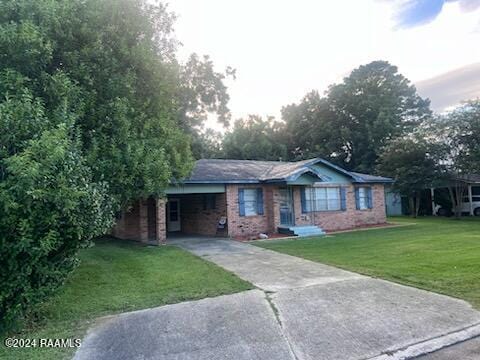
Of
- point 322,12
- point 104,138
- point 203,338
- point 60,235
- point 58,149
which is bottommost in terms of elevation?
point 203,338

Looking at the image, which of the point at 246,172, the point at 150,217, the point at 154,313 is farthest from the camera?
the point at 246,172

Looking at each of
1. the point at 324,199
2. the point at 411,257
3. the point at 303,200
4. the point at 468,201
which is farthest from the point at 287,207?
the point at 468,201

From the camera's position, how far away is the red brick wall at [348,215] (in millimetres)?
17391

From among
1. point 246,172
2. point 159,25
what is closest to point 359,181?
point 246,172

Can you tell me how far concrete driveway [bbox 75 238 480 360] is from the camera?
4.34 m

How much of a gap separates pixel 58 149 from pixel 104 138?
10.9 feet

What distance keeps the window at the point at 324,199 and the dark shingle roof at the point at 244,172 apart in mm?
1221

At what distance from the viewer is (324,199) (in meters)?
18.2

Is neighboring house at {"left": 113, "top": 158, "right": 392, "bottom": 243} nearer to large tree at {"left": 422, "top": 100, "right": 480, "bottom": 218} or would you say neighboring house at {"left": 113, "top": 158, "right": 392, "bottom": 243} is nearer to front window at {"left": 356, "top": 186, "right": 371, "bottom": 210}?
front window at {"left": 356, "top": 186, "right": 371, "bottom": 210}

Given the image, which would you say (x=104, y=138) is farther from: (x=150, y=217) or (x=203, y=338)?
(x=150, y=217)

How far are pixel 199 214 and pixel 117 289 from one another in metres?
11.2

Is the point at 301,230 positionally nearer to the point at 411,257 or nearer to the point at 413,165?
the point at 411,257

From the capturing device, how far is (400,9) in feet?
30.9

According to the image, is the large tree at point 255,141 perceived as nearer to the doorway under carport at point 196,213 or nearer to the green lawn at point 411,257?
the doorway under carport at point 196,213
